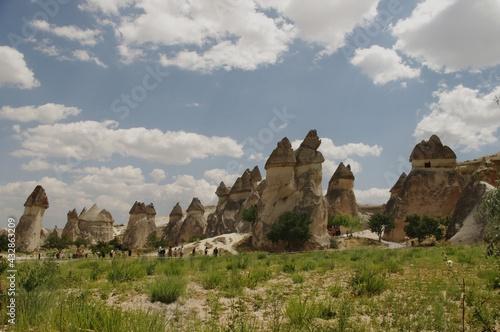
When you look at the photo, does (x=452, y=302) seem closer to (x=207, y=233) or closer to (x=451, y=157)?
(x=451, y=157)

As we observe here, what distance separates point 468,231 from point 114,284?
661 inches

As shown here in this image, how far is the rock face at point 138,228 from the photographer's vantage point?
126 ft

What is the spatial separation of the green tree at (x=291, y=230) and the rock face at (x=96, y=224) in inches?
1064

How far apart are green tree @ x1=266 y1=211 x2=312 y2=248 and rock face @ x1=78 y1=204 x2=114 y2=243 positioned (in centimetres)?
2701

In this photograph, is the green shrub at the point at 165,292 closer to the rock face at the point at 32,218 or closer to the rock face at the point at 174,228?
the rock face at the point at 32,218

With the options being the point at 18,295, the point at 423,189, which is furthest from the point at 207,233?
the point at 18,295

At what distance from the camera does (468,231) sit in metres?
17.6

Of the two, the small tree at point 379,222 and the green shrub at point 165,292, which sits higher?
the small tree at point 379,222

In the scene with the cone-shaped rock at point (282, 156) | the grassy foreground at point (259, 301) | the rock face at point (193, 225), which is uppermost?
the cone-shaped rock at point (282, 156)

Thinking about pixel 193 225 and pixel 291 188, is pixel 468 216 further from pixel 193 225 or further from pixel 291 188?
pixel 193 225

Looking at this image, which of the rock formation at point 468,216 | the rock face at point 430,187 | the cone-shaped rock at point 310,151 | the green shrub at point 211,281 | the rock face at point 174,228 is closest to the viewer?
the green shrub at point 211,281

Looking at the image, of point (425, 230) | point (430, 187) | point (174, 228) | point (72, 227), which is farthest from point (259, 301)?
point (72, 227)

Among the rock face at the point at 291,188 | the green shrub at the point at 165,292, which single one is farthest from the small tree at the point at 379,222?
the green shrub at the point at 165,292

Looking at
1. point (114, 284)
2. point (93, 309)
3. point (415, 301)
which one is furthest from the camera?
point (114, 284)
